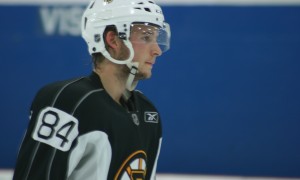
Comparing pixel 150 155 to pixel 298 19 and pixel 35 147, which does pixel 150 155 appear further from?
pixel 298 19

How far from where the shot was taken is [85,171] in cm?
146

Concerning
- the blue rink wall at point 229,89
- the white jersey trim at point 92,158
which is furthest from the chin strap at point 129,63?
the blue rink wall at point 229,89

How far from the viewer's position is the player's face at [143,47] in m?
1.68

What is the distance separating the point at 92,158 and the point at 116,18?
442 millimetres

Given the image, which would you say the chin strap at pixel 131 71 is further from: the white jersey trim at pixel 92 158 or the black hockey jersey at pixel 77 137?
the white jersey trim at pixel 92 158

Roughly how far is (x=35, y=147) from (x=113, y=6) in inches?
19.7

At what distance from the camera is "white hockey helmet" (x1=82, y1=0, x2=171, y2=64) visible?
1.67m

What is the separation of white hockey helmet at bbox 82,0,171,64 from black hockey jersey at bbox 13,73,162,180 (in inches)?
5.4

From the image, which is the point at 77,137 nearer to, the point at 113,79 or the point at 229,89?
the point at 113,79

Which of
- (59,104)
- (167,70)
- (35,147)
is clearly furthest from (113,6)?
(167,70)

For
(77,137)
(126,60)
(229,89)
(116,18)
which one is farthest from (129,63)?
(229,89)

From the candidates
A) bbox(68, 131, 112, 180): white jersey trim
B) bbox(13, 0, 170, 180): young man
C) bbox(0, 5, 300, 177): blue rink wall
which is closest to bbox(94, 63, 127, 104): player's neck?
bbox(13, 0, 170, 180): young man

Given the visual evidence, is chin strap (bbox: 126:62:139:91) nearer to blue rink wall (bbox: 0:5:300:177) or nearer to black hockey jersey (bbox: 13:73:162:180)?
black hockey jersey (bbox: 13:73:162:180)

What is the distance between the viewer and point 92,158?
1.46 meters
